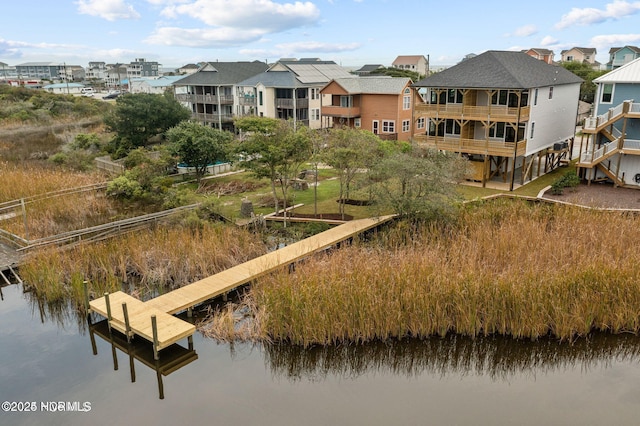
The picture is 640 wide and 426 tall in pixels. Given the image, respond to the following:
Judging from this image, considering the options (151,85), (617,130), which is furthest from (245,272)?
(151,85)

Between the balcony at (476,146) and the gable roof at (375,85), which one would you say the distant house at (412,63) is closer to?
the gable roof at (375,85)

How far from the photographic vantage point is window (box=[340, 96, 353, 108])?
41438mm

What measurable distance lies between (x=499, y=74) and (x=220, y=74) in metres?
31.7

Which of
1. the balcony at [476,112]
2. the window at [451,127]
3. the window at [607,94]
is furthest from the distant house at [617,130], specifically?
the window at [451,127]

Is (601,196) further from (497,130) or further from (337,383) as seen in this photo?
(337,383)

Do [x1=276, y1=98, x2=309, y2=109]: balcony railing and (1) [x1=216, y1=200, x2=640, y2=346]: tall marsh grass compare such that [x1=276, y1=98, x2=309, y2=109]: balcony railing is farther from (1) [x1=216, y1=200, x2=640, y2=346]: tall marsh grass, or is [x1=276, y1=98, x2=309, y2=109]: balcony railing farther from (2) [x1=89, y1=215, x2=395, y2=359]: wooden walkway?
(1) [x1=216, y1=200, x2=640, y2=346]: tall marsh grass

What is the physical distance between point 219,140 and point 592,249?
2109 cm

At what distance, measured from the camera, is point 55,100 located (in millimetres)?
67125

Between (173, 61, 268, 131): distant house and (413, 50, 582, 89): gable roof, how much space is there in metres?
23.0

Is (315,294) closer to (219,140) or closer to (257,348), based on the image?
(257,348)

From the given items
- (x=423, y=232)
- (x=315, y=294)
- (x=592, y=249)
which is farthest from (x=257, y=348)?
(x=592, y=249)

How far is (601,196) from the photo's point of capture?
79.7ft

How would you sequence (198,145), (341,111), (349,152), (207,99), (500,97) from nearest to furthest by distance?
(349,152)
(500,97)
(198,145)
(341,111)
(207,99)

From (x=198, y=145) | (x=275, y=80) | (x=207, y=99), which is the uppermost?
(x=275, y=80)
